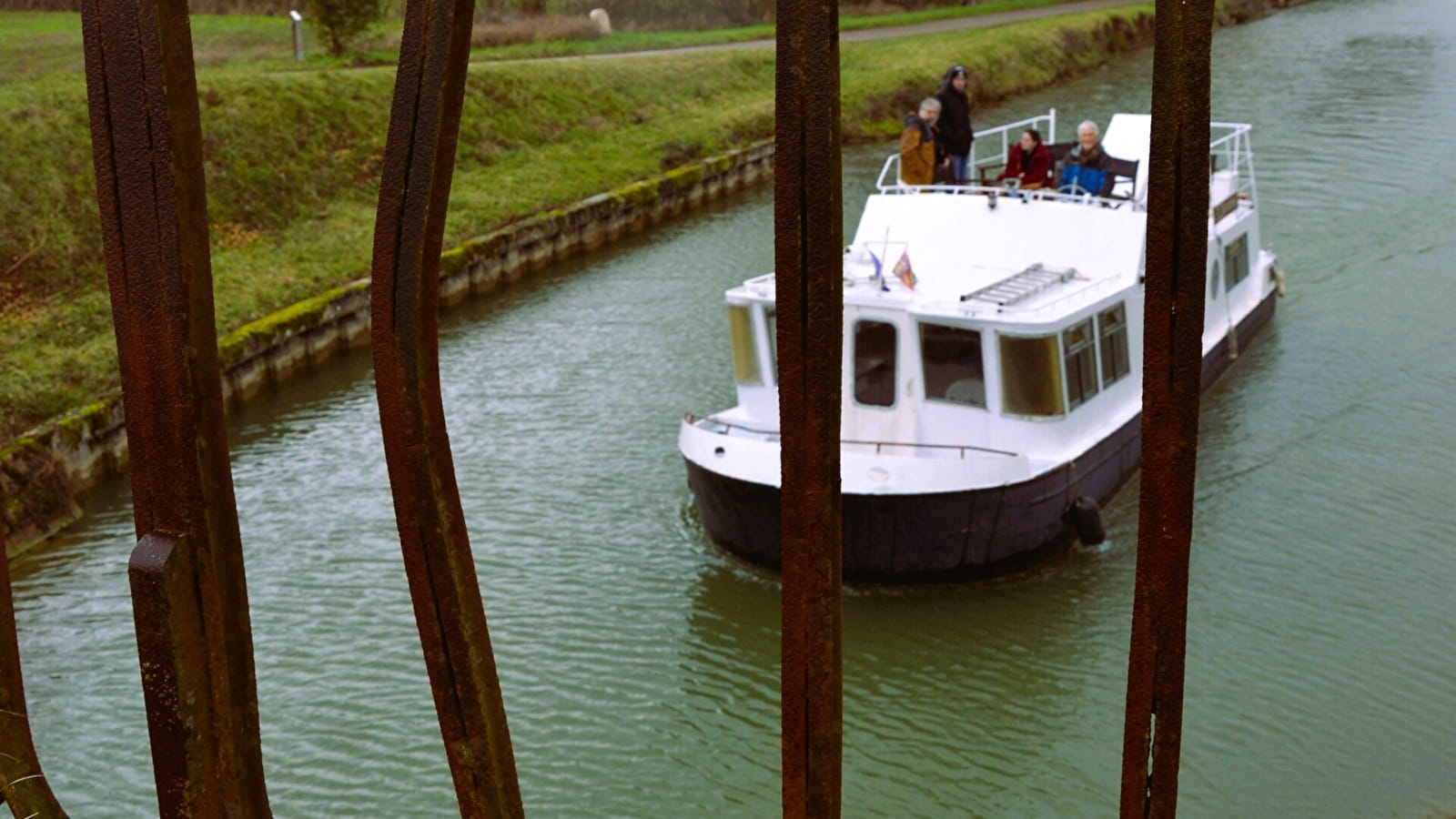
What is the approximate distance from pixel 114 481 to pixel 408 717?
19.6ft

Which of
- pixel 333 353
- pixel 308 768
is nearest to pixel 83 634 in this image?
pixel 308 768

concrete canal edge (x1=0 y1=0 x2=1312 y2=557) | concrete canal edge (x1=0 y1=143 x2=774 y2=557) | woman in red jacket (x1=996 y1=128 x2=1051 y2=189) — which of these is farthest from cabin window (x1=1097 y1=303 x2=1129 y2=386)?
concrete canal edge (x1=0 y1=143 x2=774 y2=557)

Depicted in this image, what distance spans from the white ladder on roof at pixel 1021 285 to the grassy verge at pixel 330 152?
829 centimetres

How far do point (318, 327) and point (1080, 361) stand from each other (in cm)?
945

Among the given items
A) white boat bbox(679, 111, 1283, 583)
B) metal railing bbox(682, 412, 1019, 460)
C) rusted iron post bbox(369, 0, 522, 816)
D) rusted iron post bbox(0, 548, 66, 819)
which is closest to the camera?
rusted iron post bbox(369, 0, 522, 816)

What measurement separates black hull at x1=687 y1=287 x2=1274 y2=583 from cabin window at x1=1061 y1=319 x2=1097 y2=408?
0.47 m

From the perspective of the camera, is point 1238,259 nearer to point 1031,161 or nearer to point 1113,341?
point 1031,161

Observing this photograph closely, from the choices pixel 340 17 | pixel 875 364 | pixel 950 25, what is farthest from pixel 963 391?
pixel 950 25

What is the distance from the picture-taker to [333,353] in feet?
60.4

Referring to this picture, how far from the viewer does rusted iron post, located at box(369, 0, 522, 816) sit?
4.82 feet

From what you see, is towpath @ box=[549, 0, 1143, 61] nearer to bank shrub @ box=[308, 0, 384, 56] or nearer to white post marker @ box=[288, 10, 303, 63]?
bank shrub @ box=[308, 0, 384, 56]

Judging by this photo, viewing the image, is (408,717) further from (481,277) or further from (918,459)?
(481,277)

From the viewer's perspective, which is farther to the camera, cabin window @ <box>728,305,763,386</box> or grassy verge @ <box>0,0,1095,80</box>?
grassy verge @ <box>0,0,1095,80</box>

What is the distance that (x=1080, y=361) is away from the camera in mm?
12172
